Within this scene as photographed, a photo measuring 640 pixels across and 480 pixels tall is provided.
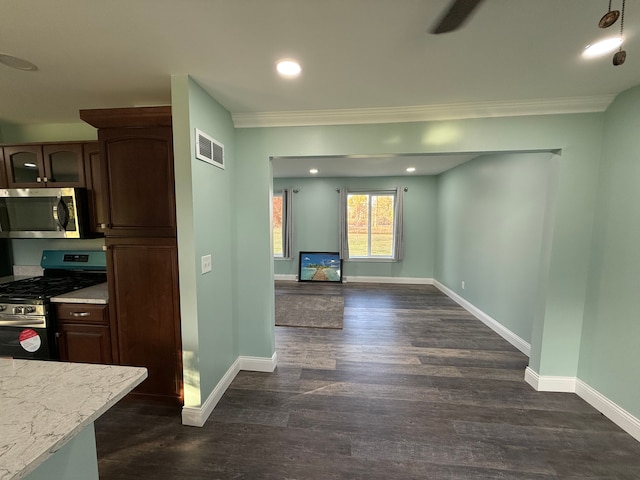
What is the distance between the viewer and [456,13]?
955 millimetres

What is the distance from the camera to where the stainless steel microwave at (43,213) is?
227cm

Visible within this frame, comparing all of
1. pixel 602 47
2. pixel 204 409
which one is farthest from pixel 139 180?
pixel 602 47

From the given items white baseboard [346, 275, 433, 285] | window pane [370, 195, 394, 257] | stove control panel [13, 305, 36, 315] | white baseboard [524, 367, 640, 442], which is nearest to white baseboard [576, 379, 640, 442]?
white baseboard [524, 367, 640, 442]

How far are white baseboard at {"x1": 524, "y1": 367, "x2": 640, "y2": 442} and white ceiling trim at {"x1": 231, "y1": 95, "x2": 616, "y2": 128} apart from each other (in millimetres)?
2274

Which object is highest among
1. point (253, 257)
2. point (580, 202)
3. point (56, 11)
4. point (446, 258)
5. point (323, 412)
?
point (56, 11)

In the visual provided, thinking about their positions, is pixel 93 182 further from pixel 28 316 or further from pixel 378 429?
pixel 378 429

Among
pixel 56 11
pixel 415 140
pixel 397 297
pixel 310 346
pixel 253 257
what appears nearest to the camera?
pixel 56 11

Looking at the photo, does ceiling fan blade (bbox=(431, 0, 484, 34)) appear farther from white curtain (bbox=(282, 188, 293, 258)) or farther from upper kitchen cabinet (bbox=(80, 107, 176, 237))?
white curtain (bbox=(282, 188, 293, 258))

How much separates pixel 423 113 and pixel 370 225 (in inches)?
159

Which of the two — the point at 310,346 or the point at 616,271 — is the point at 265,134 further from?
the point at 616,271

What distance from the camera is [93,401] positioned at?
84 centimetres

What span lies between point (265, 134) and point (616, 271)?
3031 millimetres

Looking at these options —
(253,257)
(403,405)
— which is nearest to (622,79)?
(403,405)

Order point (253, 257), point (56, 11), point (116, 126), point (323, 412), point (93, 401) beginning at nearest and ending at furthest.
A: point (93, 401) < point (56, 11) < point (116, 126) < point (323, 412) < point (253, 257)
